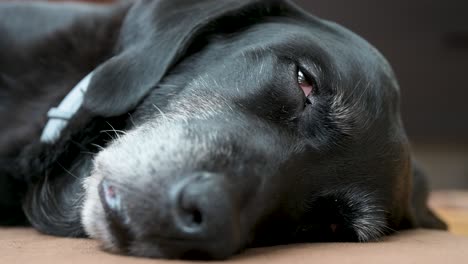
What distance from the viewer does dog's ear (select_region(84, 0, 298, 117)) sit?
2.33 m

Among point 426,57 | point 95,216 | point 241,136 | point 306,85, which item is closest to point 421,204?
point 306,85

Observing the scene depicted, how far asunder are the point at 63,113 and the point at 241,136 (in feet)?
3.08

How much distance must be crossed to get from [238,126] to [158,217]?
443 millimetres

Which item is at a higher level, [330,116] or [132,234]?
[330,116]

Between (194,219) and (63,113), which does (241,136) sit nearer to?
(194,219)

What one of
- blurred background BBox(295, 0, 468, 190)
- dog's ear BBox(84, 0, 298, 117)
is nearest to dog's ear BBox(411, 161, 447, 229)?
dog's ear BBox(84, 0, 298, 117)

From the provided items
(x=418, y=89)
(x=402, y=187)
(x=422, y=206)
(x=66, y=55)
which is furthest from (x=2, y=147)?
A: (x=418, y=89)

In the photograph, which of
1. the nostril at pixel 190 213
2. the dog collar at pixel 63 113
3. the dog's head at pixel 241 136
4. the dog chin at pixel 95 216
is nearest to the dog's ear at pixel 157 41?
the dog's head at pixel 241 136

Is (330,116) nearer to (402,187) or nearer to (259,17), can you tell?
(402,187)

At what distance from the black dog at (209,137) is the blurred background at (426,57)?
15.5 ft

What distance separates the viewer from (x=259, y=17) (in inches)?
101

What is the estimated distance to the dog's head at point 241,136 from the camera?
5.50 feet

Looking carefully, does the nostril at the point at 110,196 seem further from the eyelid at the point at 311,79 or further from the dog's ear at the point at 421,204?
the dog's ear at the point at 421,204

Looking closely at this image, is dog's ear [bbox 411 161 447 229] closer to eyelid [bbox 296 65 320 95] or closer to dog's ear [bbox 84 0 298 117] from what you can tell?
eyelid [bbox 296 65 320 95]
